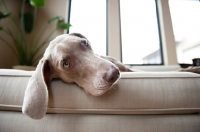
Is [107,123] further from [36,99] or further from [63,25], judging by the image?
[63,25]

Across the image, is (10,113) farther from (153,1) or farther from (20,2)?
(153,1)

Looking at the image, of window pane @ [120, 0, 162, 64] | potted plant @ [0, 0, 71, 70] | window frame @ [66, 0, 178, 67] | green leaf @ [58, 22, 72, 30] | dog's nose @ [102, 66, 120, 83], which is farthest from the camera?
window pane @ [120, 0, 162, 64]

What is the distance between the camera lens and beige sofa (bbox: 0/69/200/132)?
67 cm

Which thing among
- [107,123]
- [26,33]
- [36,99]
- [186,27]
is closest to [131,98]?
[107,123]

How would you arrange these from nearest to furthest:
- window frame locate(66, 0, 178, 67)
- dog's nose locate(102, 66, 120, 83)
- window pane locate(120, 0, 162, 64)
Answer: dog's nose locate(102, 66, 120, 83) → window frame locate(66, 0, 178, 67) → window pane locate(120, 0, 162, 64)

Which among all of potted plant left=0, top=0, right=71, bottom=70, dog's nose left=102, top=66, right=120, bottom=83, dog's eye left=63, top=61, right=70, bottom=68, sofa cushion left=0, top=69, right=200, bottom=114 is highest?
potted plant left=0, top=0, right=71, bottom=70

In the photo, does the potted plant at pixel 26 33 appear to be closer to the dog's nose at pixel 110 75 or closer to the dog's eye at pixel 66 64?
the dog's eye at pixel 66 64

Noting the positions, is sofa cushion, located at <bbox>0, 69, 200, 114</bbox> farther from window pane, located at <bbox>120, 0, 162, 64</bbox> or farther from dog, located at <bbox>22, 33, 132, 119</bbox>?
window pane, located at <bbox>120, 0, 162, 64</bbox>

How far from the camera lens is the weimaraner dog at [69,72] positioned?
595 mm

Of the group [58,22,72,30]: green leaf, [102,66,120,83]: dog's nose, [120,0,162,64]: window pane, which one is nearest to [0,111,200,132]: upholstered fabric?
[102,66,120,83]: dog's nose

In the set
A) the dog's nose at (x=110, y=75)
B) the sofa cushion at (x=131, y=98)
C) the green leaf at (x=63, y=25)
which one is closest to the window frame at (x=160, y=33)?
the green leaf at (x=63, y=25)

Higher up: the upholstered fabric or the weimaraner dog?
the weimaraner dog

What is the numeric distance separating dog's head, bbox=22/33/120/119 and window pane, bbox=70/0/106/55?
2.43m

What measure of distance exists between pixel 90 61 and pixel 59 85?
0.76ft
